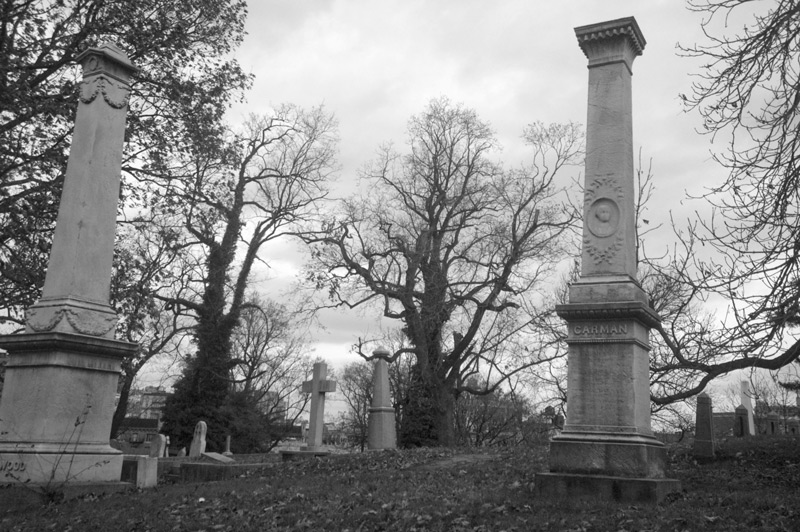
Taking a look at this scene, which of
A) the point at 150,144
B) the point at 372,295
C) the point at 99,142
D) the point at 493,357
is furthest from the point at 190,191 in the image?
the point at 493,357

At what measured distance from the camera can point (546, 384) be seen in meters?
23.6

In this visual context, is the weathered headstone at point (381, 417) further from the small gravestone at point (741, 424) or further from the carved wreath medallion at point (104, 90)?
the carved wreath medallion at point (104, 90)

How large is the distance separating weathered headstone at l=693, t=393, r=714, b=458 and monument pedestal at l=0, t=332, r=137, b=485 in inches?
381

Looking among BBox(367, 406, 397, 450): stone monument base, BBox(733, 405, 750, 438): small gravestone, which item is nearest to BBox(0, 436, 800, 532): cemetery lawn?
BBox(367, 406, 397, 450): stone monument base

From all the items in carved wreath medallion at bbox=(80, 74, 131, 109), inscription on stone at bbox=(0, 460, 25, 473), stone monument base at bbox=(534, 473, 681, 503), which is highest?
carved wreath medallion at bbox=(80, 74, 131, 109)

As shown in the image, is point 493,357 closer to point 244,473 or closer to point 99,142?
point 244,473

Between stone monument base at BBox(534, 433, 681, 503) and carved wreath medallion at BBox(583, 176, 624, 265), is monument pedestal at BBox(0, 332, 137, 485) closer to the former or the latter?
stone monument base at BBox(534, 433, 681, 503)

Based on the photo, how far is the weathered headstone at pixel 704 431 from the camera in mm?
12047

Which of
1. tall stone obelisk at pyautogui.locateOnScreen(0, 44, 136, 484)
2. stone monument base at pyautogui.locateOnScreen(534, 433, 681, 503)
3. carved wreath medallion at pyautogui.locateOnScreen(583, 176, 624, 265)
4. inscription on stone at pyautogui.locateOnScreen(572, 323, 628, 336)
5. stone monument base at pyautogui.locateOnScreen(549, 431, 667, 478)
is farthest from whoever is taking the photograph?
carved wreath medallion at pyautogui.locateOnScreen(583, 176, 624, 265)

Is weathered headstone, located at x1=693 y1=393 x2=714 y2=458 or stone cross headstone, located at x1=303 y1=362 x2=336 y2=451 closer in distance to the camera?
weathered headstone, located at x1=693 y1=393 x2=714 y2=458

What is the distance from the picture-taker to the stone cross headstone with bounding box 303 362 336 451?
60.1 ft

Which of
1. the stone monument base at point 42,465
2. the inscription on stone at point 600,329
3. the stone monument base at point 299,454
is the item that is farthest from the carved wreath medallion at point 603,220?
the stone monument base at point 299,454

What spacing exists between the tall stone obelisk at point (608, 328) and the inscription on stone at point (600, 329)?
0.01m

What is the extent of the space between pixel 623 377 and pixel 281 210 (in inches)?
889
